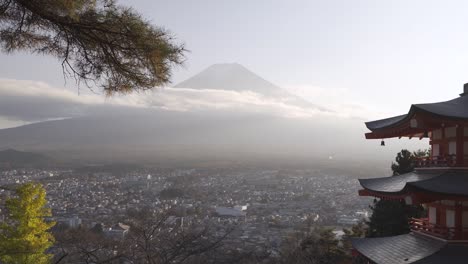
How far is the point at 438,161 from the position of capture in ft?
28.1

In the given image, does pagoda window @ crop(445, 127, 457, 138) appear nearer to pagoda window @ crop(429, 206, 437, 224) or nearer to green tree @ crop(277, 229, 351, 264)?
pagoda window @ crop(429, 206, 437, 224)

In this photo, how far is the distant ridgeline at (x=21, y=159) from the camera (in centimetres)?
9044

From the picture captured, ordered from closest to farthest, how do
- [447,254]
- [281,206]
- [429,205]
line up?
[447,254] → [429,205] → [281,206]

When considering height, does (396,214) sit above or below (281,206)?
above

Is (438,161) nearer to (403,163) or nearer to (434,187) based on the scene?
(434,187)

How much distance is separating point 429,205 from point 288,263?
30.3 ft

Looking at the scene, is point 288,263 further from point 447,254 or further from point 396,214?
point 447,254

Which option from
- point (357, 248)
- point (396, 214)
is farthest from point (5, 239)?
point (396, 214)

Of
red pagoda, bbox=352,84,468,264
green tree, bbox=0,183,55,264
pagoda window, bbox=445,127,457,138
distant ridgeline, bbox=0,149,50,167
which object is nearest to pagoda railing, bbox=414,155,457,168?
red pagoda, bbox=352,84,468,264

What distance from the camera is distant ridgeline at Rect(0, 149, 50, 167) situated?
3561 inches

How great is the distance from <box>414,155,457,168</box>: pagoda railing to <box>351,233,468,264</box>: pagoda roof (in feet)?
4.34

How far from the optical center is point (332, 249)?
18312 mm

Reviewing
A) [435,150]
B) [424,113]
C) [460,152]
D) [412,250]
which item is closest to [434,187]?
[460,152]

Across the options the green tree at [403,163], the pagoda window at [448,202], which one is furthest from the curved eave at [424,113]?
the green tree at [403,163]
